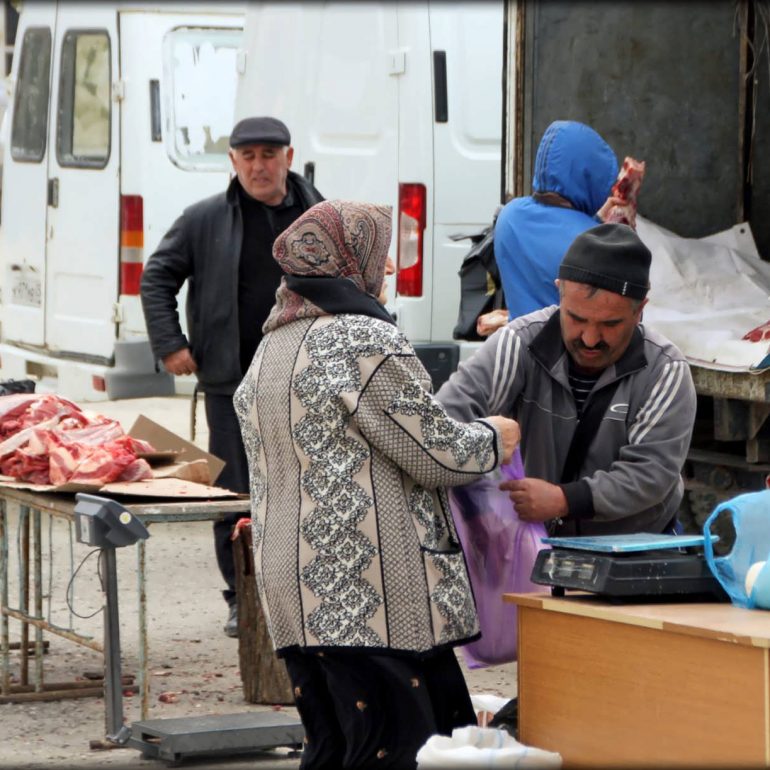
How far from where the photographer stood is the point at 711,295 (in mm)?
6730

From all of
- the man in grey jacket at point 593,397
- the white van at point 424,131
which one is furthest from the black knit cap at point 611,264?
the white van at point 424,131

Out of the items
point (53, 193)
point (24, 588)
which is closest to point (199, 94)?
point (53, 193)

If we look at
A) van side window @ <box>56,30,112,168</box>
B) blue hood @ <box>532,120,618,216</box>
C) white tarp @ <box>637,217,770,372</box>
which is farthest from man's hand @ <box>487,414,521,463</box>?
van side window @ <box>56,30,112,168</box>

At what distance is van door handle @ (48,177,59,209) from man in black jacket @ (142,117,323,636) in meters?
3.99

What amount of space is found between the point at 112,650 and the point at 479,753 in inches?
74.4

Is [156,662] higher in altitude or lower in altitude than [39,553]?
lower

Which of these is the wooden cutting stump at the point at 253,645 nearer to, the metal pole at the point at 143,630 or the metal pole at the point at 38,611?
the metal pole at the point at 143,630

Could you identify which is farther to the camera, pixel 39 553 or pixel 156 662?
pixel 156 662

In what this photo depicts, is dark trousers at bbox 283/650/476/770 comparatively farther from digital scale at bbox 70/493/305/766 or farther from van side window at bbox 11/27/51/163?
van side window at bbox 11/27/51/163

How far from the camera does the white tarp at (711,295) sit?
20.1 feet

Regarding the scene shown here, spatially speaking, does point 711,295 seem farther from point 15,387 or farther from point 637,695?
point 637,695

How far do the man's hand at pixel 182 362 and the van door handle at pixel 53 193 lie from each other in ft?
13.4

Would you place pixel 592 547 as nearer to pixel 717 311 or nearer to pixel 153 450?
pixel 153 450

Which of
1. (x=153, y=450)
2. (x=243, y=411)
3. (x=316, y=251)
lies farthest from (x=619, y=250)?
(x=153, y=450)
